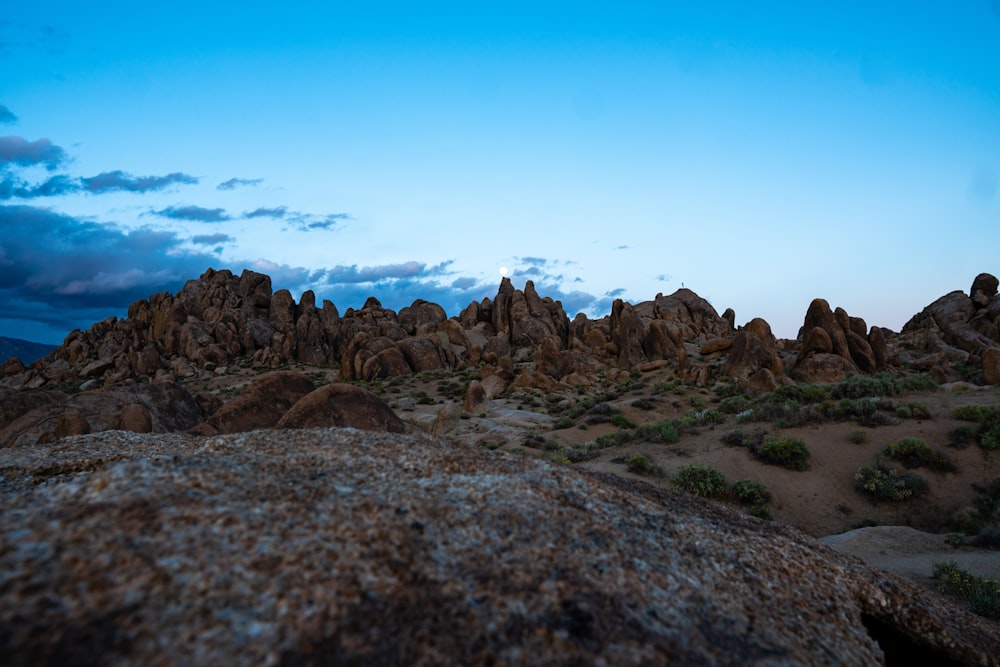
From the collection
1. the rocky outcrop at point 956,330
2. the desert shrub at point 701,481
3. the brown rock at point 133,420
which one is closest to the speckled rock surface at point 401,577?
the desert shrub at point 701,481

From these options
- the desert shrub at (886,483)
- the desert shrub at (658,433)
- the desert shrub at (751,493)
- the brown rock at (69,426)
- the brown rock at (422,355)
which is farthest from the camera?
the brown rock at (422,355)

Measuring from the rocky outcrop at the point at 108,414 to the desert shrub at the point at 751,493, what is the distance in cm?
2050

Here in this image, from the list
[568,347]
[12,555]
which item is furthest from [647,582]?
[568,347]

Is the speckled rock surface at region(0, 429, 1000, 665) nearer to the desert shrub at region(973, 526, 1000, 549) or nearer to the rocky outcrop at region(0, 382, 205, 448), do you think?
the desert shrub at region(973, 526, 1000, 549)

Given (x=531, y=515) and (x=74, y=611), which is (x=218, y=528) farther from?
(x=531, y=515)

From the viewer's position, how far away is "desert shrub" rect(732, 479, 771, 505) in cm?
1573

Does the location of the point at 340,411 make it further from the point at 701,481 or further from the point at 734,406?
the point at 734,406

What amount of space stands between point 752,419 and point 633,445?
222 inches

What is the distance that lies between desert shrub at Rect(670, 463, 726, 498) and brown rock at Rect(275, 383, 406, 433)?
28.9 feet

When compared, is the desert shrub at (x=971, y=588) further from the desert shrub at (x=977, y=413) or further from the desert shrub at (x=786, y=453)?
the desert shrub at (x=977, y=413)

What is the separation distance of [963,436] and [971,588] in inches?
387

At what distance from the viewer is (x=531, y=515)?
15.5 ft

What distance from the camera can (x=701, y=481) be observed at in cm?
1631

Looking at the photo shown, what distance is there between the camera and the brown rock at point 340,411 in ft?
43.1
